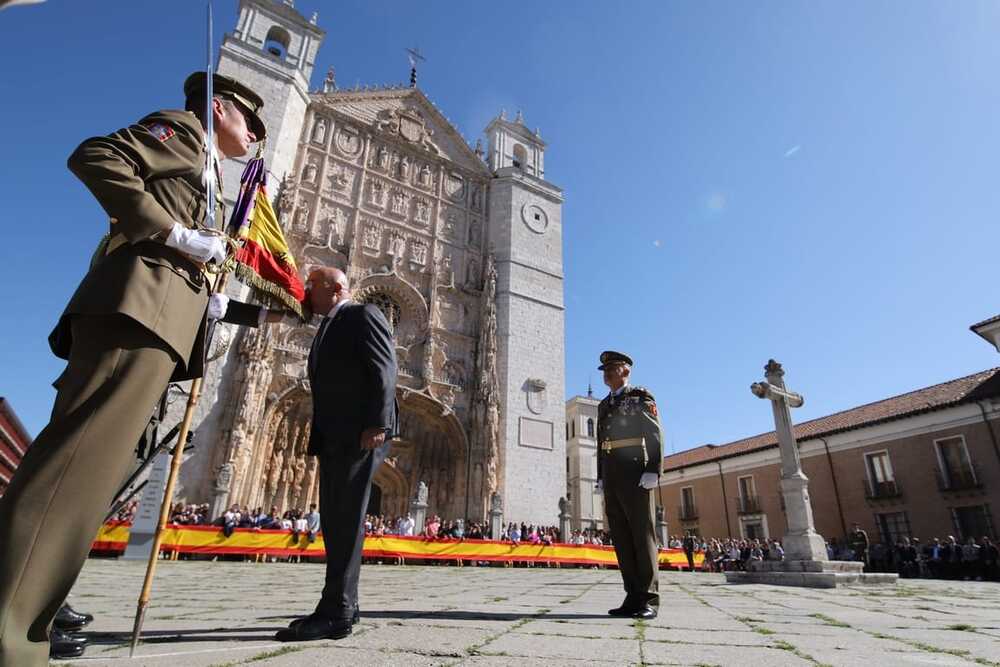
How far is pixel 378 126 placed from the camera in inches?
790

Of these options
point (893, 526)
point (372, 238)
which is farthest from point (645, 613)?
point (893, 526)

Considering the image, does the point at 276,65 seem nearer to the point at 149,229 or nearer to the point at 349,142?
the point at 349,142

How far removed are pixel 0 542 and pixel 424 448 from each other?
16084 millimetres

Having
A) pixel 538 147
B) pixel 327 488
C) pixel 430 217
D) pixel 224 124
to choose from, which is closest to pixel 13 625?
pixel 327 488

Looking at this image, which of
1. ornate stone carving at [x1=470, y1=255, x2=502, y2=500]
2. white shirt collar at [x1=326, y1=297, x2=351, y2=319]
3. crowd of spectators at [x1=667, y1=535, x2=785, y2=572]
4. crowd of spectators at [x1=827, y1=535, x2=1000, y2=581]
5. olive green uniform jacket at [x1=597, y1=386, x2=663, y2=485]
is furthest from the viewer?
ornate stone carving at [x1=470, y1=255, x2=502, y2=500]

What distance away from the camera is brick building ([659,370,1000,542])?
16.7 m

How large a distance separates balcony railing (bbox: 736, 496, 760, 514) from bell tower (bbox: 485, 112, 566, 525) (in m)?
10.4

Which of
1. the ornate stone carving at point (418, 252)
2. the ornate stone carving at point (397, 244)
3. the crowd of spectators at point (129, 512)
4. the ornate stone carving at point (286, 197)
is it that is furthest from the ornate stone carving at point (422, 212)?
the crowd of spectators at point (129, 512)

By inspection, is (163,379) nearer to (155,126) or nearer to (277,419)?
(155,126)

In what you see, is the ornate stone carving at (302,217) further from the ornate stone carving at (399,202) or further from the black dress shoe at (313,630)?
the black dress shoe at (313,630)

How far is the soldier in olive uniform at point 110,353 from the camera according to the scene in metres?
1.23

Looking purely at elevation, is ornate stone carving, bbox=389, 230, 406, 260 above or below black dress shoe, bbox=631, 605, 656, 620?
above

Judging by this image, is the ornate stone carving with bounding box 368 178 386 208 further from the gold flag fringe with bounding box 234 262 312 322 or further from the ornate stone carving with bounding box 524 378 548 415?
the gold flag fringe with bounding box 234 262 312 322

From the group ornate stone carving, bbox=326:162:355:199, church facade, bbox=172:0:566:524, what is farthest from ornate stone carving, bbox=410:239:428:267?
ornate stone carving, bbox=326:162:355:199
